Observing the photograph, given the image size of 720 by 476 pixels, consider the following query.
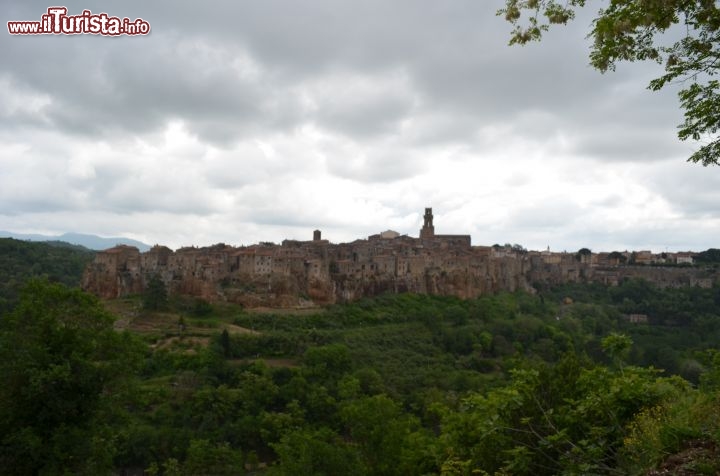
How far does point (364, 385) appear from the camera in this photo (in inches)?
1302

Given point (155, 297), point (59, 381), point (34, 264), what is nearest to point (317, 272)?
point (155, 297)

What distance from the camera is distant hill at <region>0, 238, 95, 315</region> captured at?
55488mm

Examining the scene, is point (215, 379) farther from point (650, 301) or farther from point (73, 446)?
point (650, 301)

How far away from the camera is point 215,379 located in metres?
32.9

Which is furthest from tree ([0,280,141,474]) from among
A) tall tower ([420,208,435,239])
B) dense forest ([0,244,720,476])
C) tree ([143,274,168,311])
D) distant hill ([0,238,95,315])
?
tall tower ([420,208,435,239])

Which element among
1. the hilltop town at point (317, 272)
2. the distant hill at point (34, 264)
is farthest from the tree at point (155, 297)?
the distant hill at point (34, 264)

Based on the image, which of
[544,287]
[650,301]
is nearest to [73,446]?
[650,301]

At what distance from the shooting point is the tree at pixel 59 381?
11086mm

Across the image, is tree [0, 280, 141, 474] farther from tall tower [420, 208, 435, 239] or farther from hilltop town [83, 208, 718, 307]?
tall tower [420, 208, 435, 239]

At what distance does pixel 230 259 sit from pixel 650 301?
152ft

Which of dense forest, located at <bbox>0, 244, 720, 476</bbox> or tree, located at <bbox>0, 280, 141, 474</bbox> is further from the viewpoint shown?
tree, located at <bbox>0, 280, 141, 474</bbox>

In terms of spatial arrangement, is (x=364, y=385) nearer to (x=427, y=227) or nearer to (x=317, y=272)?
(x=317, y=272)

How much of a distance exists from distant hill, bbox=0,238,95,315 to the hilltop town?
848 cm

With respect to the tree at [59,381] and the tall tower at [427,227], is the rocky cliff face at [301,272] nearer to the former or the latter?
the tall tower at [427,227]
